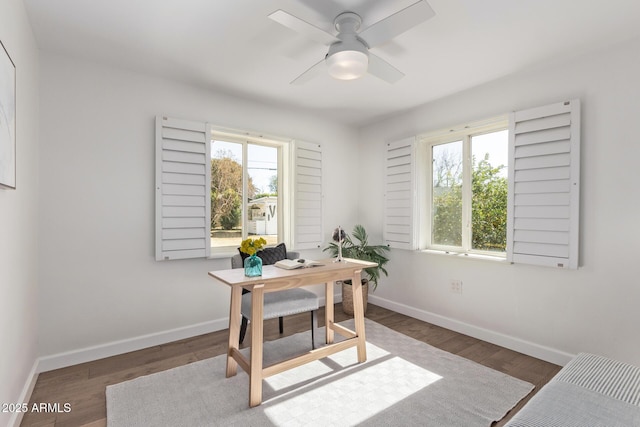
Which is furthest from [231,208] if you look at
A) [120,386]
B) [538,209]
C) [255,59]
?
[538,209]

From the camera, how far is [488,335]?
2994mm

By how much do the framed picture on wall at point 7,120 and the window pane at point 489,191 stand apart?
359cm

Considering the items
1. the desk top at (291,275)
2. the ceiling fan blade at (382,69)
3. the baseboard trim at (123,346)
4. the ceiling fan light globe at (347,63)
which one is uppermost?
the ceiling fan blade at (382,69)

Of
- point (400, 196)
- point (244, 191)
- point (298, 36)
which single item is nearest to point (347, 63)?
point (298, 36)

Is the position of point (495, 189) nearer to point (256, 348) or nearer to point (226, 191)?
point (256, 348)

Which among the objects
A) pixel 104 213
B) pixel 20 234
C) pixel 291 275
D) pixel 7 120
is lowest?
pixel 291 275

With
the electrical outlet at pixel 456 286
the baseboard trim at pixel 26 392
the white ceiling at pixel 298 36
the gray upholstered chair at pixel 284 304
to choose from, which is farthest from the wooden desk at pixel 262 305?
the white ceiling at pixel 298 36

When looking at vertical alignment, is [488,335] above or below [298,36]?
below

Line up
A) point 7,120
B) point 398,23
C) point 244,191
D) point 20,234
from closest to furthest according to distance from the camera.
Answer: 1. point 7,120
2. point 398,23
3. point 20,234
4. point 244,191

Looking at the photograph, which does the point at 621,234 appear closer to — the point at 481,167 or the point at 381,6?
the point at 481,167

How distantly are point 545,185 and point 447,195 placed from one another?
1058 millimetres

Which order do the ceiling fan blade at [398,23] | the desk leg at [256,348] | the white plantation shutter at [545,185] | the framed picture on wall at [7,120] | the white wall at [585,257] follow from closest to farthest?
the framed picture on wall at [7,120], the ceiling fan blade at [398,23], the desk leg at [256,348], the white wall at [585,257], the white plantation shutter at [545,185]

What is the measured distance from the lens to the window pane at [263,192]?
3.65 meters

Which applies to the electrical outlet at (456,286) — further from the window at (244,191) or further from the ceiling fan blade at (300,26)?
the ceiling fan blade at (300,26)
